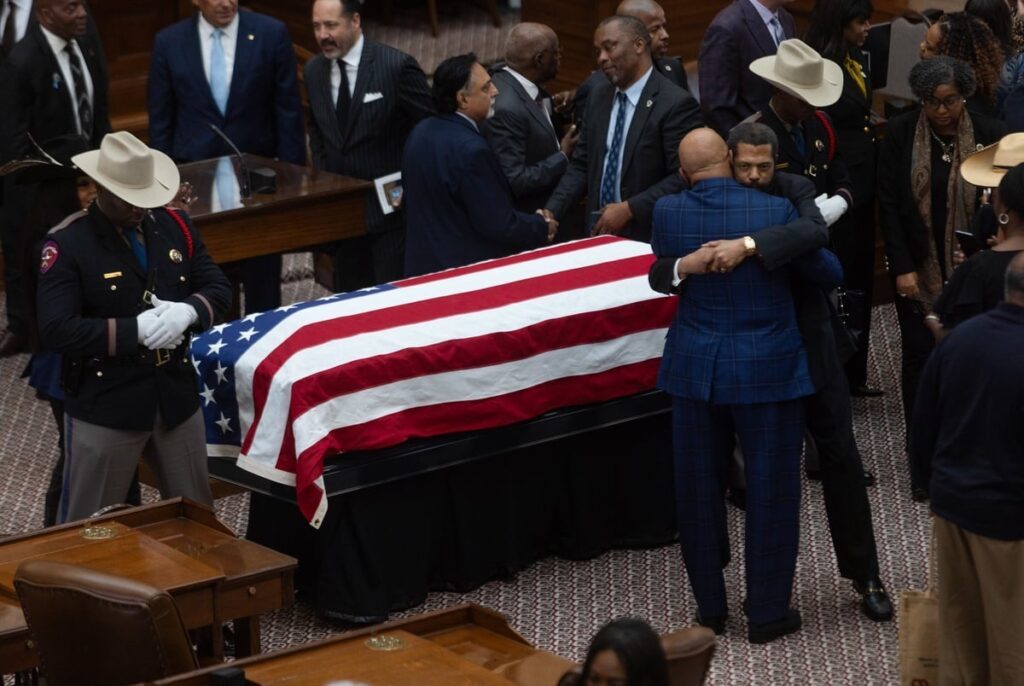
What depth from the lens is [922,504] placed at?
6.81 meters

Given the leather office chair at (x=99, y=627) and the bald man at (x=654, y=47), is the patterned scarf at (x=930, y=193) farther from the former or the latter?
the leather office chair at (x=99, y=627)

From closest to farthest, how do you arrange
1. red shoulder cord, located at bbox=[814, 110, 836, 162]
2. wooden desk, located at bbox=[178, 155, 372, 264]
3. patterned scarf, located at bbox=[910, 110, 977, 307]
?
red shoulder cord, located at bbox=[814, 110, 836, 162] < patterned scarf, located at bbox=[910, 110, 977, 307] < wooden desk, located at bbox=[178, 155, 372, 264]

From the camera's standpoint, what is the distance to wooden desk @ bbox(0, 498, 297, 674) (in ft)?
15.0

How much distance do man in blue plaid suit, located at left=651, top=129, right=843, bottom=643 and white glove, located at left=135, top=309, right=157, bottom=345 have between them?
1576mm

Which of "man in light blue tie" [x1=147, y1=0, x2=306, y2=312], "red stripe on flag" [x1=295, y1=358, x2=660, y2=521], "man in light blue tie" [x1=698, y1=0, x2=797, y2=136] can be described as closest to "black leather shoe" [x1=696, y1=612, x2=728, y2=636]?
"red stripe on flag" [x1=295, y1=358, x2=660, y2=521]

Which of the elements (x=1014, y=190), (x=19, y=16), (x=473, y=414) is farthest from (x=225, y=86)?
(x=1014, y=190)

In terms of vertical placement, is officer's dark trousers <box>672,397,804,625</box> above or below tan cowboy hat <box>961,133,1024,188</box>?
below

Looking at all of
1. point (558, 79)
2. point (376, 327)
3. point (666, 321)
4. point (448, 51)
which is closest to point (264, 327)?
point (376, 327)

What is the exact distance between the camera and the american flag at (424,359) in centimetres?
573

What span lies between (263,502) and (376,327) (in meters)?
0.73

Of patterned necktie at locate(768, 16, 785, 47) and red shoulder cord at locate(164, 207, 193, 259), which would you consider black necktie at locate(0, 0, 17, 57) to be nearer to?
red shoulder cord at locate(164, 207, 193, 259)

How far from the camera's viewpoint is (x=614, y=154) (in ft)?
23.3

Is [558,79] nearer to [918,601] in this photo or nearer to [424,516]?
[424,516]

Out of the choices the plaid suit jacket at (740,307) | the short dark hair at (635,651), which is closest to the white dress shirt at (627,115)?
the plaid suit jacket at (740,307)
